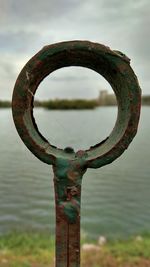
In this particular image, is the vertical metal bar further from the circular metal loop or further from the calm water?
the calm water

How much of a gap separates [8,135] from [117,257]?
16.6m

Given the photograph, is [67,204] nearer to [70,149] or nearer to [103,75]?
[70,149]

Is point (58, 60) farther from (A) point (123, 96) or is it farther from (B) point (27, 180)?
(B) point (27, 180)

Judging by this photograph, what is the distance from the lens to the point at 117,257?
6.16 metres

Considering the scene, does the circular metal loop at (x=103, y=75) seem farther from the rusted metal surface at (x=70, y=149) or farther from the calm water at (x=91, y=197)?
the calm water at (x=91, y=197)

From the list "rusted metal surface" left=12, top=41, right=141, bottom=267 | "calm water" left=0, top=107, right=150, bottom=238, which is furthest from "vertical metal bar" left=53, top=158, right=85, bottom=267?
"calm water" left=0, top=107, right=150, bottom=238

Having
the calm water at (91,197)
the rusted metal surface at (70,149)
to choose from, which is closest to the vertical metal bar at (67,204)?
the rusted metal surface at (70,149)

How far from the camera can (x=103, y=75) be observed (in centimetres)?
203

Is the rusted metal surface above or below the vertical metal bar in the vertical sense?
above

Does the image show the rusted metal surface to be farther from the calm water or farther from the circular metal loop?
the calm water

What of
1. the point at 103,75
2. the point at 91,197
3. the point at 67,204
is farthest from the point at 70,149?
the point at 91,197

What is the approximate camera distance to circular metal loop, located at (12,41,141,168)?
1956mm

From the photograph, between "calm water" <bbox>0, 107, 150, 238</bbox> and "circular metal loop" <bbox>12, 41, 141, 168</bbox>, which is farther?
"calm water" <bbox>0, 107, 150, 238</bbox>

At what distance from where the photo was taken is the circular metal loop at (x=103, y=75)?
1.96 meters
